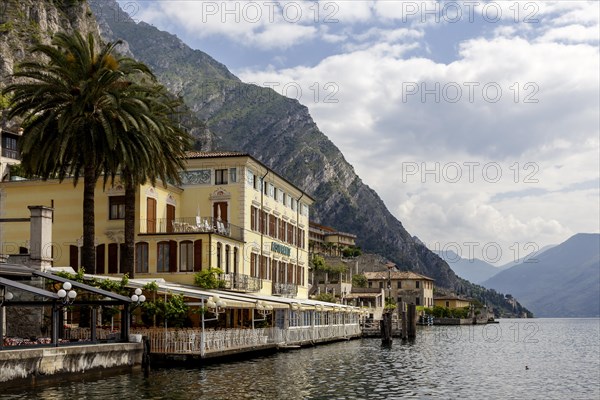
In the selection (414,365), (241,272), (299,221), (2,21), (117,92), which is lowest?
(414,365)

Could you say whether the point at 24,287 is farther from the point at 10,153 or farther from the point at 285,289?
the point at 10,153

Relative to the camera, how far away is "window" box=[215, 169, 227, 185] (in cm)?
5709

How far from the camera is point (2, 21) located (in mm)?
133375

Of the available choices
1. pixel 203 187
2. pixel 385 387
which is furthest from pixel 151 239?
pixel 385 387

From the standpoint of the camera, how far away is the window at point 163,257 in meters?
51.5

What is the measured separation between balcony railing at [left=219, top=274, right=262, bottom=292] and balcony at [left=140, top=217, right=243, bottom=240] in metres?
3.01

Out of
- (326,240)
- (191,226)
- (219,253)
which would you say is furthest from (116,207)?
(326,240)

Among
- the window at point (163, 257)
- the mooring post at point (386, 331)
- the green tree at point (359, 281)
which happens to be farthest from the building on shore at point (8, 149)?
the green tree at point (359, 281)

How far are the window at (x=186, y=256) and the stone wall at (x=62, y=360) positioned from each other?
1723 cm

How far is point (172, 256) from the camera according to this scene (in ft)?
168

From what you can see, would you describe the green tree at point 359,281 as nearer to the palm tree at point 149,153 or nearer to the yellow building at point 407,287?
the yellow building at point 407,287

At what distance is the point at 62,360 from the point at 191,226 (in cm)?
2566

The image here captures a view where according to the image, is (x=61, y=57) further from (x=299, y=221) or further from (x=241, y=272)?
(x=299, y=221)

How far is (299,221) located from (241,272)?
19537 millimetres
